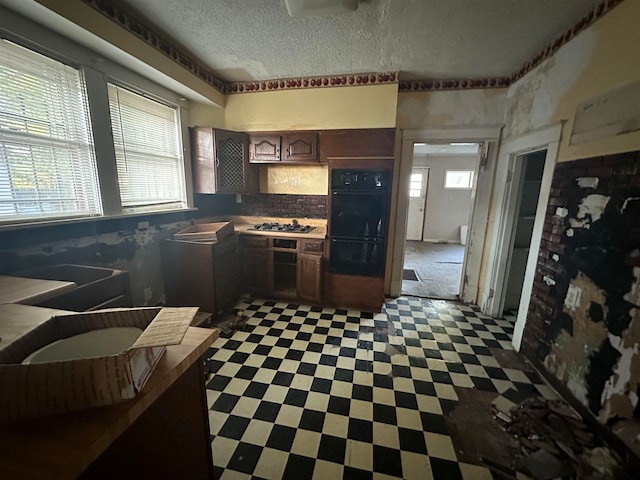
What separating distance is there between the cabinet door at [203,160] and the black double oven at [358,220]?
4.79 ft

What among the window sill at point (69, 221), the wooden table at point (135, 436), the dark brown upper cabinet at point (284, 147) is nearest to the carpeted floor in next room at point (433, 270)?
the dark brown upper cabinet at point (284, 147)

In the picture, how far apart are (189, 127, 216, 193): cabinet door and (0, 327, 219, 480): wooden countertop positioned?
279 centimetres

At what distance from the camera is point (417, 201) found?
701 centimetres

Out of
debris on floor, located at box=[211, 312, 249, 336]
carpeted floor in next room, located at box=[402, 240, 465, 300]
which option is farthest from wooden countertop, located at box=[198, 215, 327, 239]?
carpeted floor in next room, located at box=[402, 240, 465, 300]

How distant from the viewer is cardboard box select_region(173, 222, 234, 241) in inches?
107

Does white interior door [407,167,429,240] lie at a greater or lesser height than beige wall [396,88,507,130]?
lesser

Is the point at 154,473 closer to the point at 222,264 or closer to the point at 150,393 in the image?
the point at 150,393

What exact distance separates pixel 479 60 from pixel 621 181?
171 cm

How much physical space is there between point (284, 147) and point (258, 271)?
1553 millimetres

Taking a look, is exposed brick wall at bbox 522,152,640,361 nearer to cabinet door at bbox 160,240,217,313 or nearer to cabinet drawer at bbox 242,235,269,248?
cabinet drawer at bbox 242,235,269,248

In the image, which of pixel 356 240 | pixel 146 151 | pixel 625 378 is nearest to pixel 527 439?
pixel 625 378

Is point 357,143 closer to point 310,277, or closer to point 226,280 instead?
point 310,277

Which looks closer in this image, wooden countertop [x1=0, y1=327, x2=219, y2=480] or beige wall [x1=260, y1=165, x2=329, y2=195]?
wooden countertop [x1=0, y1=327, x2=219, y2=480]

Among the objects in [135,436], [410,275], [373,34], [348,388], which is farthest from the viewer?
[410,275]
